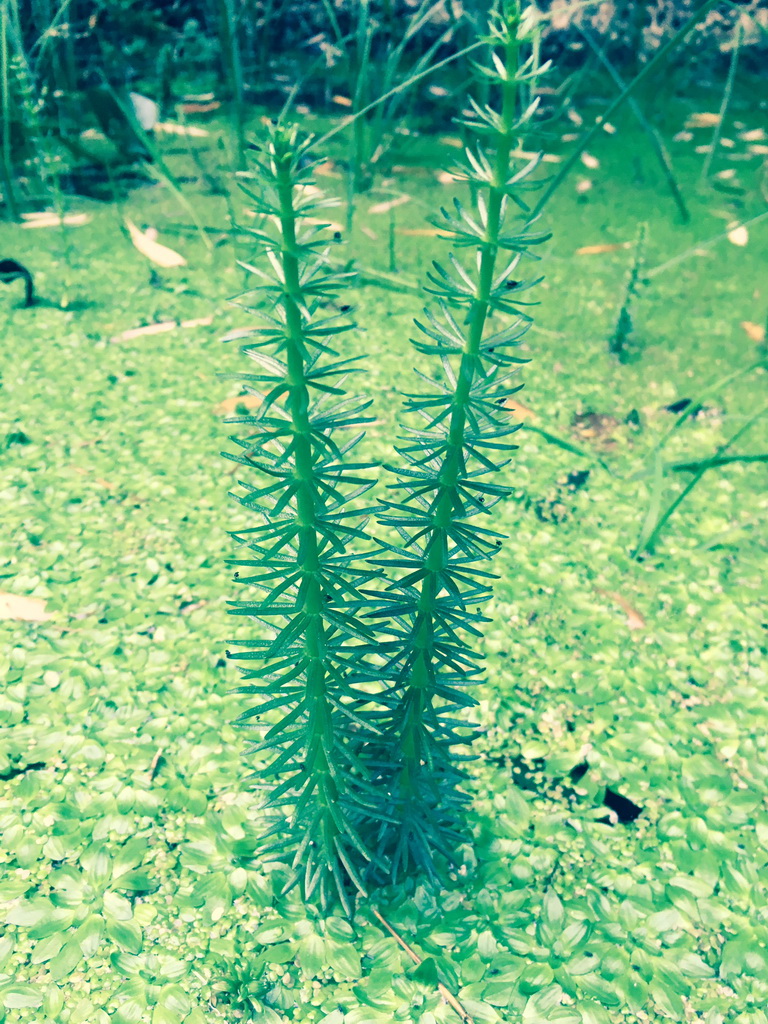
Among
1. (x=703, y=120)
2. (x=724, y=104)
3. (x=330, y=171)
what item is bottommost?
(x=330, y=171)

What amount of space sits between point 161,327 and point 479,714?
1.33 meters

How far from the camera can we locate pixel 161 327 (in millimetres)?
2096

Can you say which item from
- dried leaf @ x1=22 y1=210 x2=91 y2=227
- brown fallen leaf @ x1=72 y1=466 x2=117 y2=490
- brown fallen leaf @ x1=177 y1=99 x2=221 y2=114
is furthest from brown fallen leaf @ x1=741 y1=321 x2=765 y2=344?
brown fallen leaf @ x1=177 y1=99 x2=221 y2=114

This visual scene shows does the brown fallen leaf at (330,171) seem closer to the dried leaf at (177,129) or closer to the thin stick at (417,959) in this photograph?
the dried leaf at (177,129)

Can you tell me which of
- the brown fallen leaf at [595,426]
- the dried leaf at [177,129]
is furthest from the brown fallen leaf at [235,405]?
the dried leaf at [177,129]

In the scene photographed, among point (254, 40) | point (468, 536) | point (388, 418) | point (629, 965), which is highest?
point (254, 40)

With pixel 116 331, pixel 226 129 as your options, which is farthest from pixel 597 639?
pixel 226 129

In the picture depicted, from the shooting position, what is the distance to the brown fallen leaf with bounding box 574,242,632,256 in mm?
2385

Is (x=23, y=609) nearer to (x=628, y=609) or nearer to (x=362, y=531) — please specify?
(x=362, y=531)

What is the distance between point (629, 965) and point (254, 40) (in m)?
3.18

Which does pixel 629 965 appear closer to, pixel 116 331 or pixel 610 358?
pixel 610 358

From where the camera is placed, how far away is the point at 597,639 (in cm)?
141

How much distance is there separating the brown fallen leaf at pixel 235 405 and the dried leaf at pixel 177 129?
4.83 feet

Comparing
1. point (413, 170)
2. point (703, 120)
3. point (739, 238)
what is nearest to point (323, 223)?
point (739, 238)
